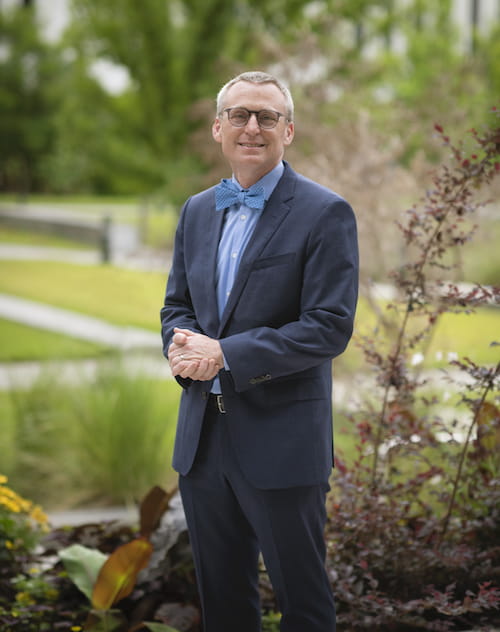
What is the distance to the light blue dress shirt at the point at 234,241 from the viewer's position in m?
2.33

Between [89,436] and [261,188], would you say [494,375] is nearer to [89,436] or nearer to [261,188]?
[261,188]

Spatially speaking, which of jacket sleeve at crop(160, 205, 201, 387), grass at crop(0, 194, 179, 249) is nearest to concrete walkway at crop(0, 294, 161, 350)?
grass at crop(0, 194, 179, 249)

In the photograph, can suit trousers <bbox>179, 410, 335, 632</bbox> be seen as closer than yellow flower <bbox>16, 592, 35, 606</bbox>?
Yes

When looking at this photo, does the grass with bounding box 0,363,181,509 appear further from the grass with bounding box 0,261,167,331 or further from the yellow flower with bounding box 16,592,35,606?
the grass with bounding box 0,261,167,331

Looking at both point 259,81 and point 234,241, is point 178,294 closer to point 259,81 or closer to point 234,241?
point 234,241

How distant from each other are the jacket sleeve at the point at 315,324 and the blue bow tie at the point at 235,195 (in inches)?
8.1

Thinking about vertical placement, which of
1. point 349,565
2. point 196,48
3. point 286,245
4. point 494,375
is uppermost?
point 196,48

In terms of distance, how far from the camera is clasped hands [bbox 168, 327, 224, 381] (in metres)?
2.15

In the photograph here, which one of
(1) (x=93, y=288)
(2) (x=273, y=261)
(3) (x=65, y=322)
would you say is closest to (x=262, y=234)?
(2) (x=273, y=261)

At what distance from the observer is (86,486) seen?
15.4 feet

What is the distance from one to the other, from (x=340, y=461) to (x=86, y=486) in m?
1.93

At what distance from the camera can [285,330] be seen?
2.18m

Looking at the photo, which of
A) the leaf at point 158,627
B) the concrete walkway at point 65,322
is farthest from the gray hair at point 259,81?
the concrete walkway at point 65,322

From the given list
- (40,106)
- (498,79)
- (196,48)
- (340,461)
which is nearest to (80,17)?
(196,48)
